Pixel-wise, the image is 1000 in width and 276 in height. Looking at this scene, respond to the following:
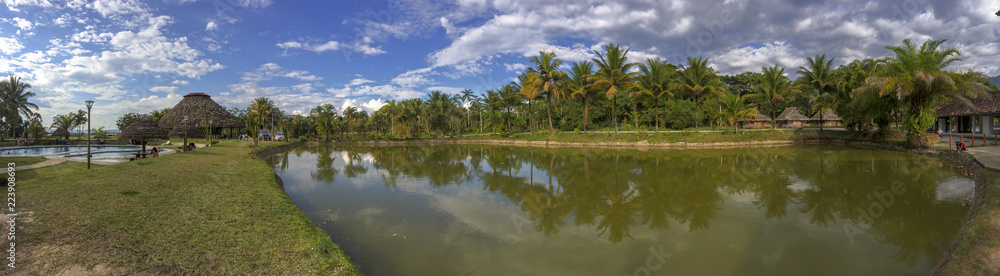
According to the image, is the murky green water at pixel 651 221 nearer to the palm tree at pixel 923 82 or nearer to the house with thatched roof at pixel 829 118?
the palm tree at pixel 923 82

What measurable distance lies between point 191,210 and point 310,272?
4369 millimetres

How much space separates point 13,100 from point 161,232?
6376 centimetres

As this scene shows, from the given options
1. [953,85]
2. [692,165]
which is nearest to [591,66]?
[692,165]

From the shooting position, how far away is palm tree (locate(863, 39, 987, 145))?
58.4 feet

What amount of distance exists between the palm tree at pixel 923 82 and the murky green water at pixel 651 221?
6.37 meters

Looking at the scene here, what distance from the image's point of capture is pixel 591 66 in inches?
1454

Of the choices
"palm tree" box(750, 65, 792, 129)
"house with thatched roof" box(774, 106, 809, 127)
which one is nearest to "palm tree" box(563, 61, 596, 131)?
"palm tree" box(750, 65, 792, 129)

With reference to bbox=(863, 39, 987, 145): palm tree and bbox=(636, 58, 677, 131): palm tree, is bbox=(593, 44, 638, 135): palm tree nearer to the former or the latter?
bbox=(636, 58, 677, 131): palm tree

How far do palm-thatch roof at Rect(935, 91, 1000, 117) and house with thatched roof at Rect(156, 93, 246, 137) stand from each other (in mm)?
66016

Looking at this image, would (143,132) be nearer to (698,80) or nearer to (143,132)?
(143,132)

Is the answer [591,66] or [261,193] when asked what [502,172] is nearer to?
[261,193]

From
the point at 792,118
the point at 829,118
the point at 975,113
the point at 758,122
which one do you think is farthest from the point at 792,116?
the point at 975,113

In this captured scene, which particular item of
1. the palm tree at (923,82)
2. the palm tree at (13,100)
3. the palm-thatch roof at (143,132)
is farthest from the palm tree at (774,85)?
the palm tree at (13,100)

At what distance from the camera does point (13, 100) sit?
4181cm
